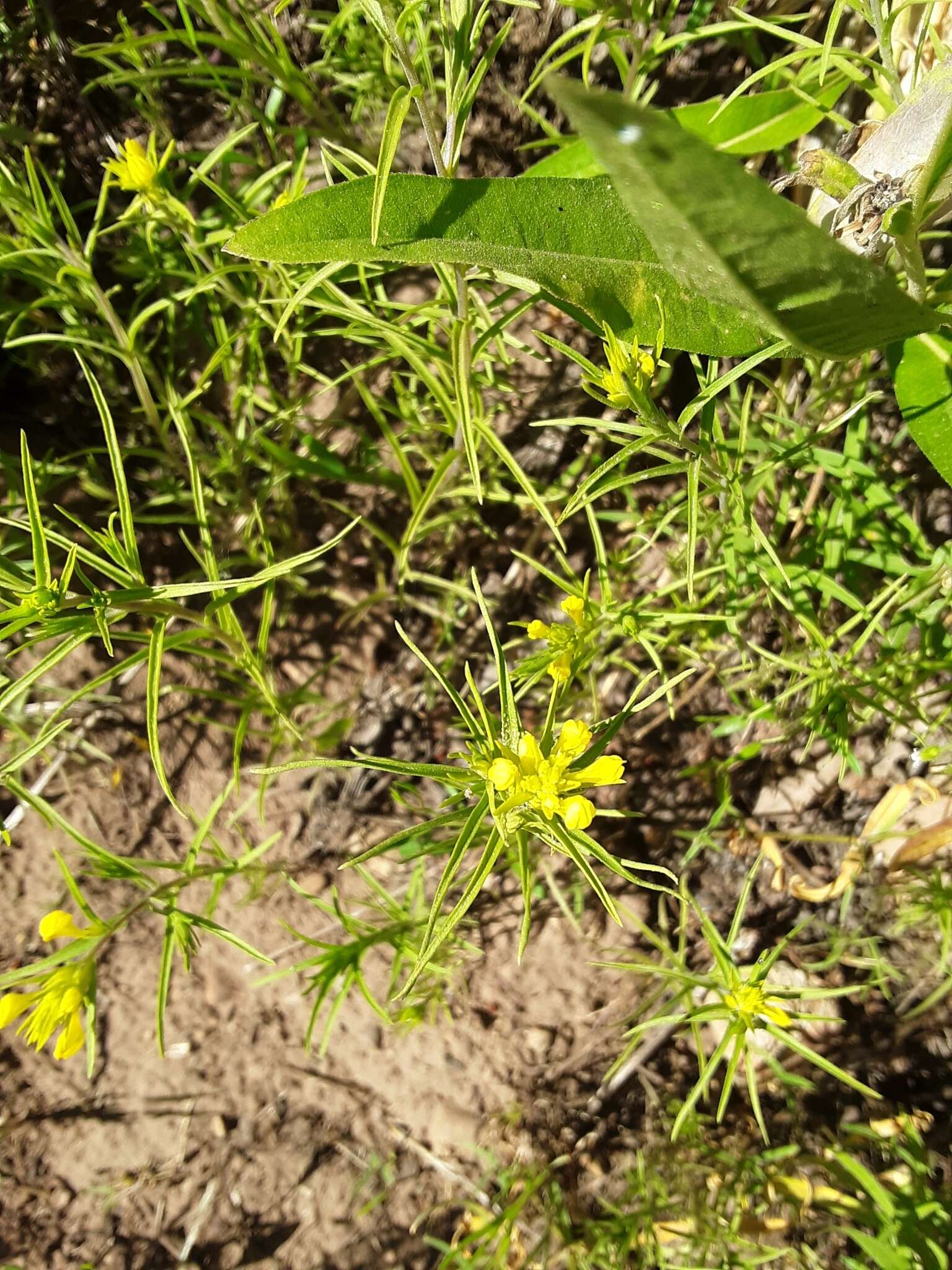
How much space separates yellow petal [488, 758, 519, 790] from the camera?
2.74 ft

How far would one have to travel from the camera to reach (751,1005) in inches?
45.6

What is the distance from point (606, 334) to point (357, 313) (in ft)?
1.49

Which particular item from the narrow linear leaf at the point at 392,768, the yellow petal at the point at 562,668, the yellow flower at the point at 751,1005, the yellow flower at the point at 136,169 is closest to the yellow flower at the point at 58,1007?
the narrow linear leaf at the point at 392,768

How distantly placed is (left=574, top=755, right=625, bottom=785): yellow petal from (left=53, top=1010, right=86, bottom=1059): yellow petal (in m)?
0.80

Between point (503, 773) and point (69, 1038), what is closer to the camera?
point (503, 773)

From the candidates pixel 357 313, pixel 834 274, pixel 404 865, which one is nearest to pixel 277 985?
pixel 404 865

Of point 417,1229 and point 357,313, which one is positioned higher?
point 357,313

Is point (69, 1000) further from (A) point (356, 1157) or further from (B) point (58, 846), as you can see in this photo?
(A) point (356, 1157)

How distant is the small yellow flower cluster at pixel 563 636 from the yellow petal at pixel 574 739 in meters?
0.12

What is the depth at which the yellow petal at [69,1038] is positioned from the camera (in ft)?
3.60

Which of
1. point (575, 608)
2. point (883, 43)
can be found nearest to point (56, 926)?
point (575, 608)

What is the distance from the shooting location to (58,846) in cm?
196

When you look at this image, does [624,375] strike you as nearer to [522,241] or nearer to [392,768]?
[522,241]

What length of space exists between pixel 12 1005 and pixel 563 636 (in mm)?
916
